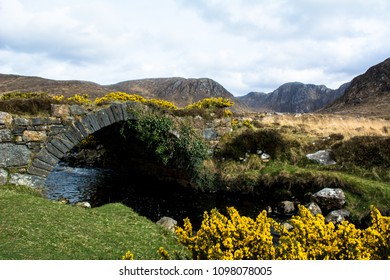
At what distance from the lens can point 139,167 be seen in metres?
24.5

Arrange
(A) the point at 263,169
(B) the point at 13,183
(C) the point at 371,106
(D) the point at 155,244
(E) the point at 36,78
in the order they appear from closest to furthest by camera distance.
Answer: (D) the point at 155,244 < (B) the point at 13,183 < (A) the point at 263,169 < (C) the point at 371,106 < (E) the point at 36,78

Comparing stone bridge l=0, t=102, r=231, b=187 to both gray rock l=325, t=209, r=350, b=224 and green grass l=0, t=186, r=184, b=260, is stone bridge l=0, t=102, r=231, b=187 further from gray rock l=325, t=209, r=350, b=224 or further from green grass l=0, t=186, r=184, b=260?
gray rock l=325, t=209, r=350, b=224

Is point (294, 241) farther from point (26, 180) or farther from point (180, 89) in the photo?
point (180, 89)

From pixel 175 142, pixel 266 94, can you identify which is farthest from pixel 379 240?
pixel 266 94

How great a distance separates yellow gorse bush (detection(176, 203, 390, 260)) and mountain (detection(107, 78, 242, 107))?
90.7 metres

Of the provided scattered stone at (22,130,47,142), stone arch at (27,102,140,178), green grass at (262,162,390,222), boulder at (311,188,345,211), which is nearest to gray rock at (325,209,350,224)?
green grass at (262,162,390,222)

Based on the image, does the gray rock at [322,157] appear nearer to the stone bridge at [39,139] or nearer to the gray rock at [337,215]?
the gray rock at [337,215]

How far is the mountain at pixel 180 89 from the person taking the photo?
101 metres

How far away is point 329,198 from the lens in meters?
15.1

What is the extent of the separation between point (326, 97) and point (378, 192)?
476 ft

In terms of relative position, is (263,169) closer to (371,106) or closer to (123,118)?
(123,118)

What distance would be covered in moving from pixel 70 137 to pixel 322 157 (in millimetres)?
13445

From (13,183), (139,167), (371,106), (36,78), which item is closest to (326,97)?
(371,106)

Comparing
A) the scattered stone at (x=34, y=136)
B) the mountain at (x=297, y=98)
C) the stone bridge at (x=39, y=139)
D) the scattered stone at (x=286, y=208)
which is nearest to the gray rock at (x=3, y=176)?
the stone bridge at (x=39, y=139)
